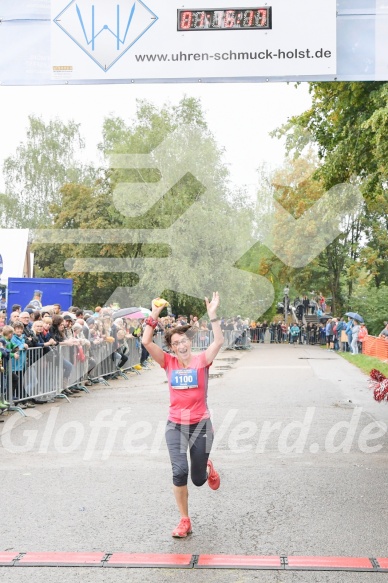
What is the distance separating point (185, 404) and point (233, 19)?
4521mm

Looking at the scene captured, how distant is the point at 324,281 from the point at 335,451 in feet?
158

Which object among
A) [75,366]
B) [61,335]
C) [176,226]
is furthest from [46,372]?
[176,226]

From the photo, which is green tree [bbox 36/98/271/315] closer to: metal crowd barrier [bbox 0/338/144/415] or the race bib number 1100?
metal crowd barrier [bbox 0/338/144/415]

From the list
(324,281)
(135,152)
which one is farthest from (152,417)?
(324,281)

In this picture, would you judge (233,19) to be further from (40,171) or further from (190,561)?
(40,171)

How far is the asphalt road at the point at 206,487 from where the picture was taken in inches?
239

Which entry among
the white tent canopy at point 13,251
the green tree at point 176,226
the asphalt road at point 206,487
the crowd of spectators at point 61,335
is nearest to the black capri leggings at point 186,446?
the asphalt road at point 206,487

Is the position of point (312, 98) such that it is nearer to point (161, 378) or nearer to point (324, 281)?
point (161, 378)

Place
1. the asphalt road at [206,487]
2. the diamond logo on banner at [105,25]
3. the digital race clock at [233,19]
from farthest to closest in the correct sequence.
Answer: the diamond logo on banner at [105,25] → the digital race clock at [233,19] → the asphalt road at [206,487]

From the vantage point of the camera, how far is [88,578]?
5.34 meters

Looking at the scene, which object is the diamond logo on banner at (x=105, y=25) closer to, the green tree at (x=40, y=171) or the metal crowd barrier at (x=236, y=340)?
the metal crowd barrier at (x=236, y=340)

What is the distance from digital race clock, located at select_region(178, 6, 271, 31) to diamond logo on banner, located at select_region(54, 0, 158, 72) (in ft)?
1.61

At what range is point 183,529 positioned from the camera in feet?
20.9

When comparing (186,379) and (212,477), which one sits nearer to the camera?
(186,379)
